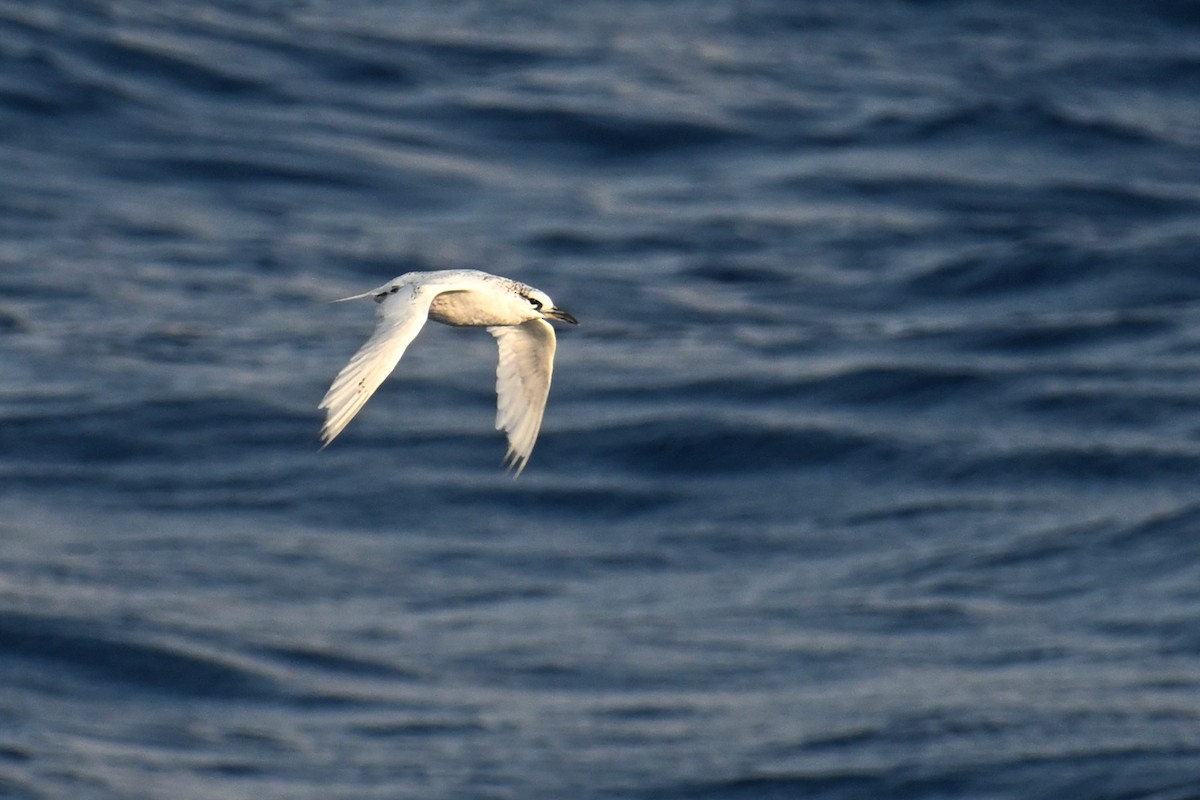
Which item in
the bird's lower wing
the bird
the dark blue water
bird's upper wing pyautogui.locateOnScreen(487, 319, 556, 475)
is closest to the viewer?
the bird's lower wing

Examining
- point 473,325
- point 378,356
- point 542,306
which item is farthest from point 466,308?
point 378,356

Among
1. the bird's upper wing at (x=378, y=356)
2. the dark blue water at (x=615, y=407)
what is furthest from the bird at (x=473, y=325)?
the dark blue water at (x=615, y=407)

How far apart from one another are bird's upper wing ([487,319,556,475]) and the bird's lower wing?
1.71 m

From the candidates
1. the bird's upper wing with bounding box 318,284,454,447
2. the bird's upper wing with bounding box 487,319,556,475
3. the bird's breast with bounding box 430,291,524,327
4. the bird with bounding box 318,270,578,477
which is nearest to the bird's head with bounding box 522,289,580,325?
the bird with bounding box 318,270,578,477

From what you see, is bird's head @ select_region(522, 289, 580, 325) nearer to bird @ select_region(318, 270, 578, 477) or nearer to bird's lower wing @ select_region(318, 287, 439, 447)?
bird @ select_region(318, 270, 578, 477)

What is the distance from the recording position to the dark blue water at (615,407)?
29828mm

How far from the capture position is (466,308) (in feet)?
40.0

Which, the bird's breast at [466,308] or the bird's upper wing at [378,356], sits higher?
the bird's breast at [466,308]

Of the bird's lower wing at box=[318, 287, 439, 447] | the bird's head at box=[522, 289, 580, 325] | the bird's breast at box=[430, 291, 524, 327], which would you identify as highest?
the bird's head at box=[522, 289, 580, 325]

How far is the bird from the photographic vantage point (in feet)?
34.7

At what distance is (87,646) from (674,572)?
9.59m

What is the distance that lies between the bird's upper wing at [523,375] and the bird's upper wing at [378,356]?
1675 millimetres

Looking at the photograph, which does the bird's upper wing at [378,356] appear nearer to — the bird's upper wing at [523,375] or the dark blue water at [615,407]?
the bird's upper wing at [523,375]

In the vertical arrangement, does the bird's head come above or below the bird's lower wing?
above
